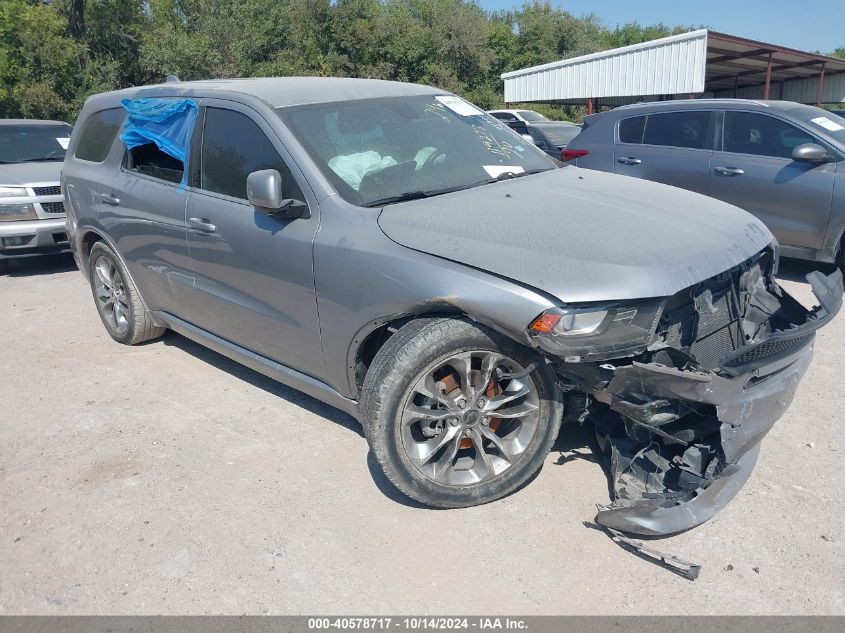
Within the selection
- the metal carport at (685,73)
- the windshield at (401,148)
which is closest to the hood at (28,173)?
the windshield at (401,148)

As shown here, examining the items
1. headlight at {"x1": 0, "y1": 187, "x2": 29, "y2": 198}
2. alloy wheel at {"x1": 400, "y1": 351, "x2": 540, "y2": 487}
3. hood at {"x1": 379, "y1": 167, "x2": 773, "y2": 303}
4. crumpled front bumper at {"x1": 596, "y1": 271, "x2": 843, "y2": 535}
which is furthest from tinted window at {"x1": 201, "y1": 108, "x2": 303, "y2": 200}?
headlight at {"x1": 0, "y1": 187, "x2": 29, "y2": 198}

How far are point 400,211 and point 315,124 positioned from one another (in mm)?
810

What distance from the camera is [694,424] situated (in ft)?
9.92

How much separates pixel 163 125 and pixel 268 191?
5.35 ft

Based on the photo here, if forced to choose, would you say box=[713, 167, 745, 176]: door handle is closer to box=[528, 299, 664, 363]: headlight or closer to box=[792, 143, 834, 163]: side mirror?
box=[792, 143, 834, 163]: side mirror

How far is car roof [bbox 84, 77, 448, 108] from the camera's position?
402cm

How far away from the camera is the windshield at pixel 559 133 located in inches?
593

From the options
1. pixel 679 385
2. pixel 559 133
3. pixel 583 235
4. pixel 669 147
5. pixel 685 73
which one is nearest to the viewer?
Result: pixel 679 385

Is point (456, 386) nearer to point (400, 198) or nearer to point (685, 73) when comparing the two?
point (400, 198)

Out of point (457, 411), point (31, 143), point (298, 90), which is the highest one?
point (298, 90)

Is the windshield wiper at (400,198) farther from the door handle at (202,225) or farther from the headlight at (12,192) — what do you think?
the headlight at (12,192)

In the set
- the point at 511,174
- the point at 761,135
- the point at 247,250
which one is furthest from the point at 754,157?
the point at 247,250
